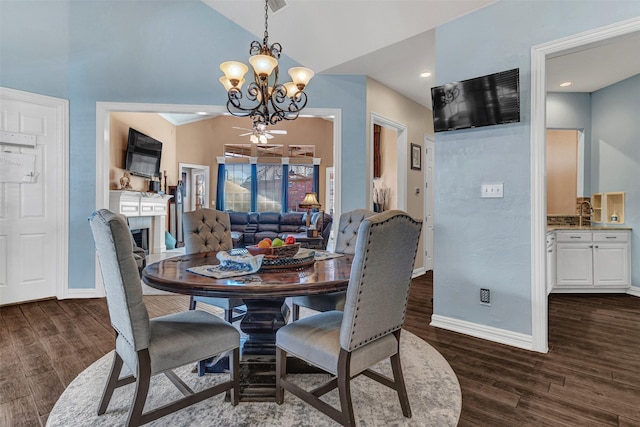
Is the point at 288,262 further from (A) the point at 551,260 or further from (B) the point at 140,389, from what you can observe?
(A) the point at 551,260

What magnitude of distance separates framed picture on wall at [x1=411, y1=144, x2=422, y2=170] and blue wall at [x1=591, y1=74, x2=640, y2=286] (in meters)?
2.28

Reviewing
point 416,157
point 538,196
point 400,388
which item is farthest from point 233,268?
point 416,157

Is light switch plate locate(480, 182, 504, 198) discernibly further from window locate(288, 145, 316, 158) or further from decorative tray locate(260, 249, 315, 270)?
window locate(288, 145, 316, 158)

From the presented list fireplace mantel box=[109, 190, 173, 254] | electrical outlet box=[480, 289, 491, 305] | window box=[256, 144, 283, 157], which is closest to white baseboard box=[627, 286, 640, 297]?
electrical outlet box=[480, 289, 491, 305]

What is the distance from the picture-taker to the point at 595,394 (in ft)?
6.25

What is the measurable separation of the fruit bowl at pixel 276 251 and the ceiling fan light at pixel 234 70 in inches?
56.3

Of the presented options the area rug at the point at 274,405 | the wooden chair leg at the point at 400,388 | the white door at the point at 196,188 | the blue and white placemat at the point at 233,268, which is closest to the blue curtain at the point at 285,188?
the white door at the point at 196,188

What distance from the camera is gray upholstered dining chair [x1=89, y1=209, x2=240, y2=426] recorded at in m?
1.42

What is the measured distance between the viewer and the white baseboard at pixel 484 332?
2559mm

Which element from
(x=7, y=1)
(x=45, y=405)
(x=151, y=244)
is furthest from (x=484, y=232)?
(x=151, y=244)

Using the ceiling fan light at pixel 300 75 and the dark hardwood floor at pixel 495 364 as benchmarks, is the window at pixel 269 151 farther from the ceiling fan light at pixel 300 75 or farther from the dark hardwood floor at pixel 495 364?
the ceiling fan light at pixel 300 75

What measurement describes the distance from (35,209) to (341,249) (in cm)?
351

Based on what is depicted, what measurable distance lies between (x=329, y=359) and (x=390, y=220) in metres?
0.69

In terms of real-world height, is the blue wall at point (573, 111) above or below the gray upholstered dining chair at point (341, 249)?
above
